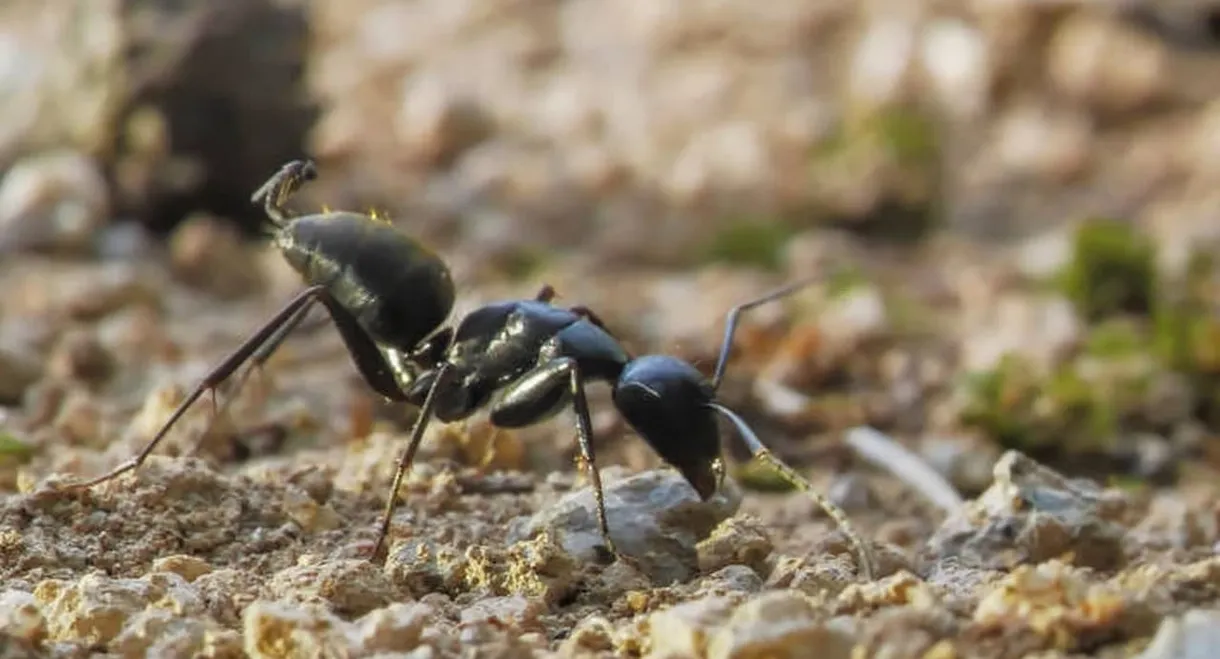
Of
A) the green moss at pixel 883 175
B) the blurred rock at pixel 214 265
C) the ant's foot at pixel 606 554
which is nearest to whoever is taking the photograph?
the ant's foot at pixel 606 554

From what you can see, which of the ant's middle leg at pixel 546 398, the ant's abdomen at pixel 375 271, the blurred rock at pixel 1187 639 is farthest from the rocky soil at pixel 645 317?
the ant's abdomen at pixel 375 271

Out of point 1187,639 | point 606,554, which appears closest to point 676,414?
point 606,554

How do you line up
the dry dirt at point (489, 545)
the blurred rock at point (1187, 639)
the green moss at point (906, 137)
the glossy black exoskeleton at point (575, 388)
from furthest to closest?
1. the green moss at point (906, 137)
2. the glossy black exoskeleton at point (575, 388)
3. the dry dirt at point (489, 545)
4. the blurred rock at point (1187, 639)

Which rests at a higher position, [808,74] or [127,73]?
[808,74]

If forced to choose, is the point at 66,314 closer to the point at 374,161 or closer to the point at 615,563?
the point at 374,161

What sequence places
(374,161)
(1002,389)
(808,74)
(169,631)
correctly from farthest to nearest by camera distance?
(808,74) → (374,161) → (1002,389) → (169,631)

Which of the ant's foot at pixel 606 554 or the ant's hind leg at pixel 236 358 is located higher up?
the ant's hind leg at pixel 236 358

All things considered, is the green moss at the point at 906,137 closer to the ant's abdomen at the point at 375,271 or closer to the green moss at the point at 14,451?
the ant's abdomen at the point at 375,271

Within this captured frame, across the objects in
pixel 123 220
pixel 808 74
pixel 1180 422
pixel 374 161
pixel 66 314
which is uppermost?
pixel 808 74

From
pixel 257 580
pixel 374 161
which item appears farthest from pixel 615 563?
pixel 374 161
